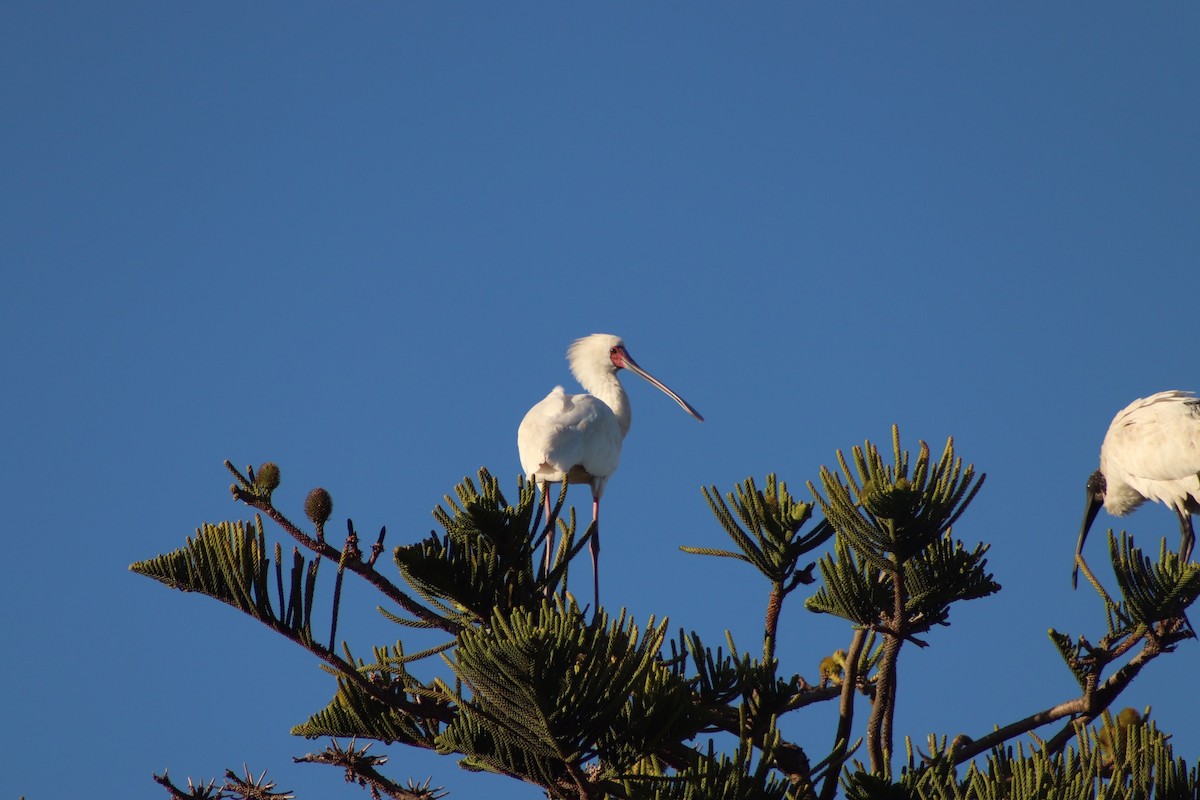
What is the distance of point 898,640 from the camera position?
177 inches

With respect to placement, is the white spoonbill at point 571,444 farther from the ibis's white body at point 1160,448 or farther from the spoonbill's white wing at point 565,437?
the ibis's white body at point 1160,448

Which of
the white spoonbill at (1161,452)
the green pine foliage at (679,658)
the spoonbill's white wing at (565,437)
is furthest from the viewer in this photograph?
the spoonbill's white wing at (565,437)

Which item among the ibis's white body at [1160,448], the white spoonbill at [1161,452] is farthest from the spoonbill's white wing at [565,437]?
the ibis's white body at [1160,448]

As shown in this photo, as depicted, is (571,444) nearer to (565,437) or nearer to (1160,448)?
(565,437)

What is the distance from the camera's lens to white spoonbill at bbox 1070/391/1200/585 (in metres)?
9.43

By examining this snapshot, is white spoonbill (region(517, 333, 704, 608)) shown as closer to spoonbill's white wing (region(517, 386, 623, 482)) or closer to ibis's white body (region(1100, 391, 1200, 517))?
spoonbill's white wing (region(517, 386, 623, 482))

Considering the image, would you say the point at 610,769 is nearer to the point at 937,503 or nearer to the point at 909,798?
the point at 909,798

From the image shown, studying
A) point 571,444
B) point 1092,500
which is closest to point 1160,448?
point 1092,500

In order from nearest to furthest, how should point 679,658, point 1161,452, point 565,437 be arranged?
point 679,658 < point 1161,452 < point 565,437

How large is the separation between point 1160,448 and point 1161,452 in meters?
0.03

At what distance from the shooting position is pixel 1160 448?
963 centimetres

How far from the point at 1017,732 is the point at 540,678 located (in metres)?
1.76

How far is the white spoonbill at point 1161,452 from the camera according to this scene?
371 inches

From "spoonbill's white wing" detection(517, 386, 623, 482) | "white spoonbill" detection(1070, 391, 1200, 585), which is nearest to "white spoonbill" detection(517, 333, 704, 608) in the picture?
"spoonbill's white wing" detection(517, 386, 623, 482)
